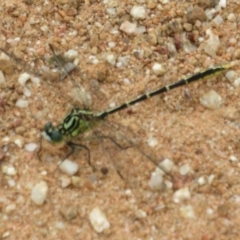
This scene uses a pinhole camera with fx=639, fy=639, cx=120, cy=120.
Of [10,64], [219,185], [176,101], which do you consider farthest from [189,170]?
[10,64]

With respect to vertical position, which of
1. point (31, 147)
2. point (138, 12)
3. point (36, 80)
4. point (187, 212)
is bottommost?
point (187, 212)

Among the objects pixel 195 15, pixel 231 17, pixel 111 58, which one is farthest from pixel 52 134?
pixel 231 17

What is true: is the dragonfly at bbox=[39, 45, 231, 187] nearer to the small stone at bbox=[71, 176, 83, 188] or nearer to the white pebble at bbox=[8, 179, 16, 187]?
the small stone at bbox=[71, 176, 83, 188]

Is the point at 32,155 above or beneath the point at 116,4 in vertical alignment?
beneath

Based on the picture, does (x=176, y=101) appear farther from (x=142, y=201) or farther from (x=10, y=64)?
(x=10, y=64)

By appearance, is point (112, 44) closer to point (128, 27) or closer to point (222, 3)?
point (128, 27)
